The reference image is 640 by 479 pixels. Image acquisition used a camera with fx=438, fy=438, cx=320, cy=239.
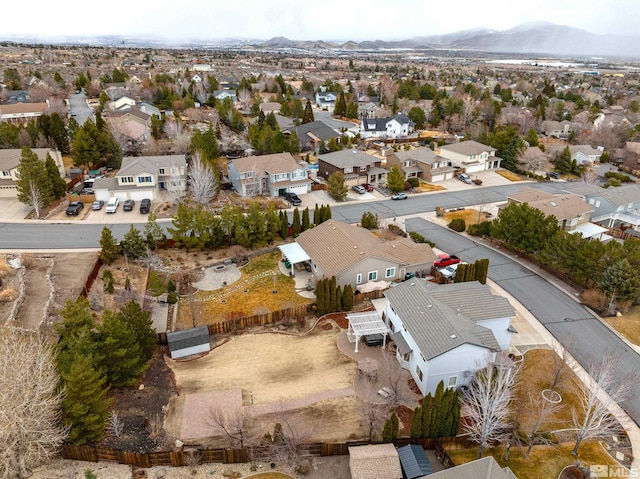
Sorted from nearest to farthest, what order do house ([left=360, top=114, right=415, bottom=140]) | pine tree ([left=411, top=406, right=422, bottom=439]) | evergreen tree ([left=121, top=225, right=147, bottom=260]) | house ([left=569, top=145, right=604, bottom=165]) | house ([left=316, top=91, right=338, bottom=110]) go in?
pine tree ([left=411, top=406, right=422, bottom=439])
evergreen tree ([left=121, top=225, right=147, bottom=260])
house ([left=569, top=145, right=604, bottom=165])
house ([left=360, top=114, right=415, bottom=140])
house ([left=316, top=91, right=338, bottom=110])

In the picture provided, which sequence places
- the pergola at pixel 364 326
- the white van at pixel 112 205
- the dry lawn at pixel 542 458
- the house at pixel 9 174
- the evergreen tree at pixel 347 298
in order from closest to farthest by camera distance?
the dry lawn at pixel 542 458
the pergola at pixel 364 326
the evergreen tree at pixel 347 298
the white van at pixel 112 205
the house at pixel 9 174

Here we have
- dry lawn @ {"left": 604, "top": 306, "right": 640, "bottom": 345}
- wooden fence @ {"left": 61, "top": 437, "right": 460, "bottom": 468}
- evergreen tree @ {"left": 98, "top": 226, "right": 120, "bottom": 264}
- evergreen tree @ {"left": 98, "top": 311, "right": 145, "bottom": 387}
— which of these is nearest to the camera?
wooden fence @ {"left": 61, "top": 437, "right": 460, "bottom": 468}

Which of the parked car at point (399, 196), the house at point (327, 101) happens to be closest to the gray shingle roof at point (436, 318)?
the parked car at point (399, 196)

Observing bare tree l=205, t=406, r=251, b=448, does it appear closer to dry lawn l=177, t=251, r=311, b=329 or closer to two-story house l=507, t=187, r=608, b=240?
dry lawn l=177, t=251, r=311, b=329

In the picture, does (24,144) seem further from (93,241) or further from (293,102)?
(293,102)

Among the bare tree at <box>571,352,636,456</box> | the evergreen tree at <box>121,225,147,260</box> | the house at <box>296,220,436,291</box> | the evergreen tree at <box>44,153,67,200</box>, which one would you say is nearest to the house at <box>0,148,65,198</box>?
the evergreen tree at <box>44,153,67,200</box>

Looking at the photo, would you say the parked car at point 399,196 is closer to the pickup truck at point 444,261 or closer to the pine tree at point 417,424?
the pickup truck at point 444,261

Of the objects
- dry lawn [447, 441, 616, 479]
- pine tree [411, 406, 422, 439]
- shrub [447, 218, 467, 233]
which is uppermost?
shrub [447, 218, 467, 233]
